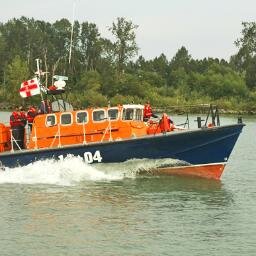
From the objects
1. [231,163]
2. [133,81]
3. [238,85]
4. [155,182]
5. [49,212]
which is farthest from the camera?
[238,85]

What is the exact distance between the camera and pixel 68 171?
63.8 feet

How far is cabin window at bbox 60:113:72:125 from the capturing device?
779 inches

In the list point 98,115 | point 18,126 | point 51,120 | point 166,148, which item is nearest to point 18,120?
point 18,126

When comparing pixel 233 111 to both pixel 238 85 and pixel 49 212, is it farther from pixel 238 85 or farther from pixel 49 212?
pixel 49 212

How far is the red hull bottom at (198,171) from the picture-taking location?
19.8m

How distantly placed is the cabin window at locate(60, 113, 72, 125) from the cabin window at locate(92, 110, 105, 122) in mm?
780

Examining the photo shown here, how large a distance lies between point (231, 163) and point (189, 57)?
97749 mm

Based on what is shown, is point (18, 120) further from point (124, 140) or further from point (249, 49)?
point (249, 49)

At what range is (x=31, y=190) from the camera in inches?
708

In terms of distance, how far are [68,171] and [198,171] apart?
413 centimetres

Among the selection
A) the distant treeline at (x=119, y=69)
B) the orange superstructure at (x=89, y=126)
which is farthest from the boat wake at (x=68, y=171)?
the distant treeline at (x=119, y=69)

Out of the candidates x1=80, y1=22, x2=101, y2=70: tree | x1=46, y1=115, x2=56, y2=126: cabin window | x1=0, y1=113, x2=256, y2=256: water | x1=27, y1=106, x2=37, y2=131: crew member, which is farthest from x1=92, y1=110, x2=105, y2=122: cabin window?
x1=80, y1=22, x2=101, y2=70: tree

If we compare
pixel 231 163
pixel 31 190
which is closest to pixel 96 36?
pixel 231 163

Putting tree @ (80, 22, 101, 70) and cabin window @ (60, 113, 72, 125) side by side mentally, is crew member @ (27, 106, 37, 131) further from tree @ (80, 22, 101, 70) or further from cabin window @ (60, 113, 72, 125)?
tree @ (80, 22, 101, 70)
